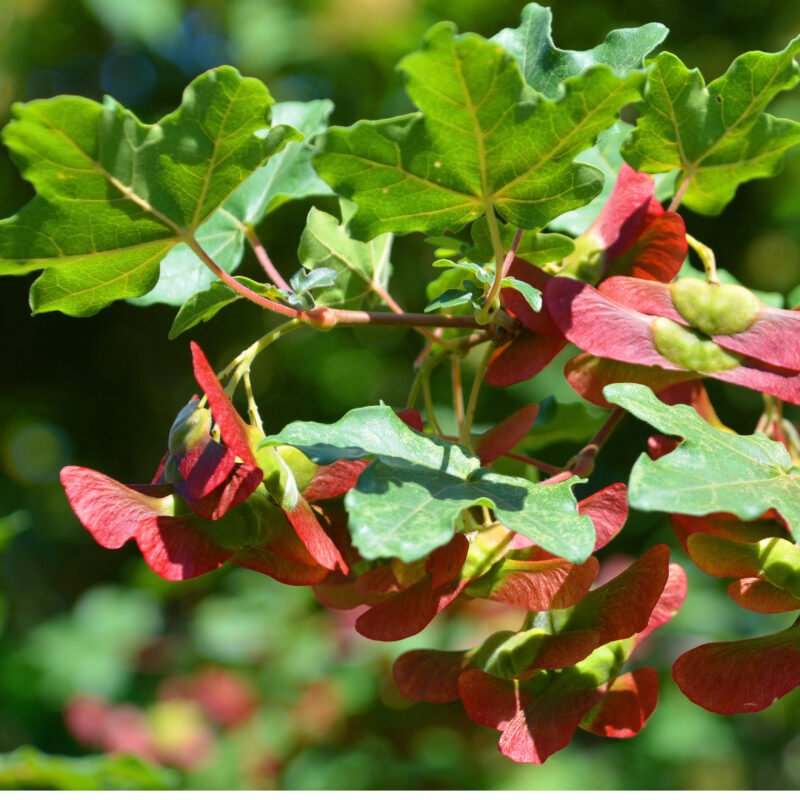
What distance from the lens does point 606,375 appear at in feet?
2.28

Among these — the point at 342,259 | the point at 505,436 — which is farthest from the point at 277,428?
the point at 505,436

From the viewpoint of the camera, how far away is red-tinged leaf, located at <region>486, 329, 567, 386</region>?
28.3 inches

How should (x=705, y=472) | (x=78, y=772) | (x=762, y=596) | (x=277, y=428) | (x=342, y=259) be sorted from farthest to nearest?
(x=277, y=428), (x=78, y=772), (x=342, y=259), (x=762, y=596), (x=705, y=472)

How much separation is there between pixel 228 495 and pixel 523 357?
0.87 ft

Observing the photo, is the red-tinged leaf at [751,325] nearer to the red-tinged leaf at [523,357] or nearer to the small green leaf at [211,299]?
the red-tinged leaf at [523,357]

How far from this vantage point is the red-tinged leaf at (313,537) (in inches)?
24.1

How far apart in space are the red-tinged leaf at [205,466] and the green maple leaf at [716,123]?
395 mm

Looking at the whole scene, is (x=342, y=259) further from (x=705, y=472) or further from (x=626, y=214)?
(x=705, y=472)

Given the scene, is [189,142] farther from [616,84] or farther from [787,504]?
[787,504]

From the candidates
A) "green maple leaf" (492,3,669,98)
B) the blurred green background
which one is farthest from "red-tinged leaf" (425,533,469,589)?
the blurred green background

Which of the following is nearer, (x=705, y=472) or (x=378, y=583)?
(x=705, y=472)

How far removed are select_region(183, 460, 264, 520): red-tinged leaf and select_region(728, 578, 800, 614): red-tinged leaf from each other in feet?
1.10

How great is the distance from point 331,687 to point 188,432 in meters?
1.85

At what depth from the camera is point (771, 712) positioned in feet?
8.98
